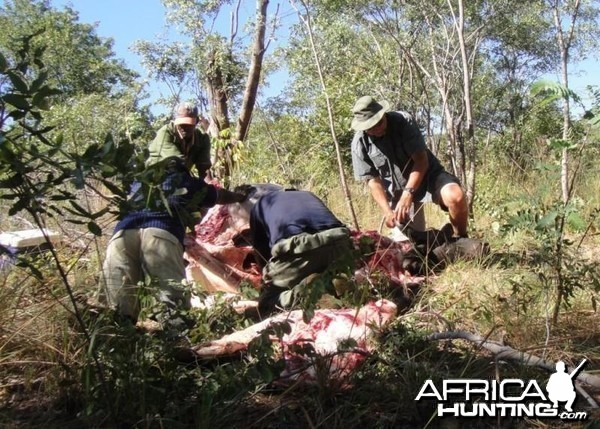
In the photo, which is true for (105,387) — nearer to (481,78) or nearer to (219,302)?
(219,302)

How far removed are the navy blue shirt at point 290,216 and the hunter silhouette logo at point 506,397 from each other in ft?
4.58

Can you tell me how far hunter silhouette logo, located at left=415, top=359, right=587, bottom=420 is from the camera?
6.66 feet

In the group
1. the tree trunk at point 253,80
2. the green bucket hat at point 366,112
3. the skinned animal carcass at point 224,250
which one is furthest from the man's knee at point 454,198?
the tree trunk at point 253,80

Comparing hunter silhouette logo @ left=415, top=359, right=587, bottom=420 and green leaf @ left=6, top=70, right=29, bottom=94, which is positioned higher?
green leaf @ left=6, top=70, right=29, bottom=94

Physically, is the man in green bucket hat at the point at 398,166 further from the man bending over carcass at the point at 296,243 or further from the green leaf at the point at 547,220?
the green leaf at the point at 547,220

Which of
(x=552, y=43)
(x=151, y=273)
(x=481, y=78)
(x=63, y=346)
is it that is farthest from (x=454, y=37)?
(x=63, y=346)

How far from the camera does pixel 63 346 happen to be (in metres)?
2.40

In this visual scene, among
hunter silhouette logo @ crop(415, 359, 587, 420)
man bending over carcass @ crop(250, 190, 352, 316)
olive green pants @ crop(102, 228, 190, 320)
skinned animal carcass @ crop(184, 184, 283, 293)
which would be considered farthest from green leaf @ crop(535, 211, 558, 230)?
skinned animal carcass @ crop(184, 184, 283, 293)

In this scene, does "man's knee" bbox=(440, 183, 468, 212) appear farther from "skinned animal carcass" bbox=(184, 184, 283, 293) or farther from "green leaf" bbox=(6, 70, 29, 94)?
"green leaf" bbox=(6, 70, 29, 94)

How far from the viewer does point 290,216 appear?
3.39m

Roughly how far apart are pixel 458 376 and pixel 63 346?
1532 millimetres

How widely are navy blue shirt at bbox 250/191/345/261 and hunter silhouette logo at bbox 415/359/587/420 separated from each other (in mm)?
1397

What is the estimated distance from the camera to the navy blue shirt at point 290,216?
11.0 ft

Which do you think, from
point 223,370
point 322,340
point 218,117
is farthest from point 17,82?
point 218,117
